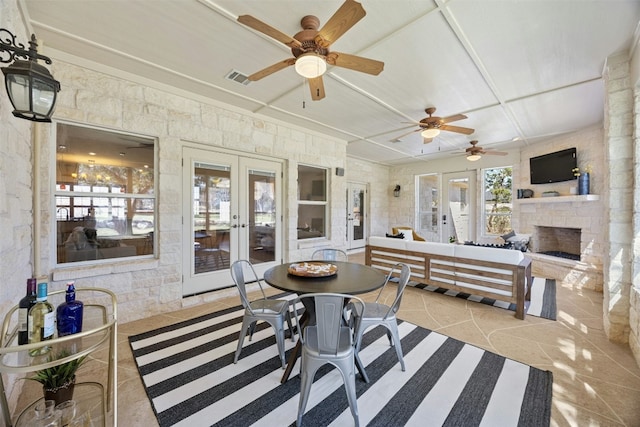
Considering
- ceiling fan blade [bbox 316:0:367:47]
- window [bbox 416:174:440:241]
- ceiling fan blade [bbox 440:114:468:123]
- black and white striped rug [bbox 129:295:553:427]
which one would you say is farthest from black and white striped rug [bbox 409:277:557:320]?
ceiling fan blade [bbox 316:0:367:47]

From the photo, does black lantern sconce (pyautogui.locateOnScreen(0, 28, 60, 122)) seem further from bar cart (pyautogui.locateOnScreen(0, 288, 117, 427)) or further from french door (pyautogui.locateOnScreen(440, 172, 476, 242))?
french door (pyautogui.locateOnScreen(440, 172, 476, 242))

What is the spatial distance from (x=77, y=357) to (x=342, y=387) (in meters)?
1.56

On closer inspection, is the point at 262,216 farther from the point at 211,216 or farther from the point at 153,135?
the point at 153,135

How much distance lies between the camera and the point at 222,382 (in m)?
1.91

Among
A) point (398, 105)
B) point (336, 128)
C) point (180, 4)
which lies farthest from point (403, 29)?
point (336, 128)

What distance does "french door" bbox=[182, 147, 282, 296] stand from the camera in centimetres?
344

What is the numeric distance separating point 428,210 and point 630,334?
557cm

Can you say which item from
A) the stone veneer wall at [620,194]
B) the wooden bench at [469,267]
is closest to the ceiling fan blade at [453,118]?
the stone veneer wall at [620,194]

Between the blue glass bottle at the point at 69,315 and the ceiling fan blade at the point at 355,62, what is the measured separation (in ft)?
7.35

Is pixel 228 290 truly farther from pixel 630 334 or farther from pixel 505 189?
pixel 505 189

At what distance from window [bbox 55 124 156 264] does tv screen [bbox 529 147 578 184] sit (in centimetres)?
689

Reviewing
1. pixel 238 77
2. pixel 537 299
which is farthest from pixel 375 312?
pixel 537 299

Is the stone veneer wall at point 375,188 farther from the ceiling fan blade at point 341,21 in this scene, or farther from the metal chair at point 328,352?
the metal chair at point 328,352

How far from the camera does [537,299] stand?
362 centimetres
